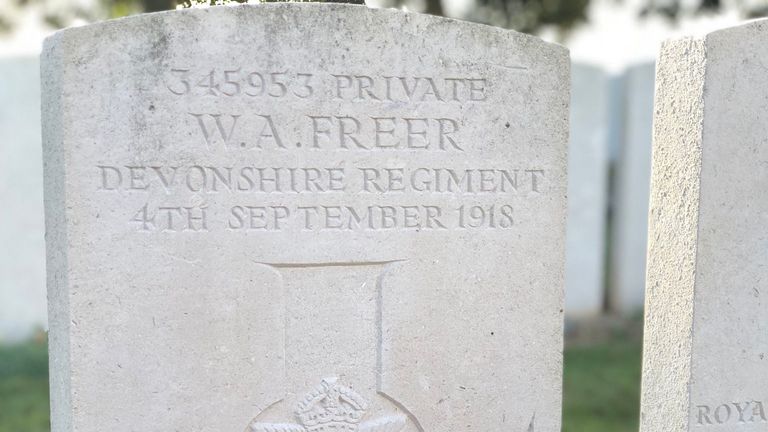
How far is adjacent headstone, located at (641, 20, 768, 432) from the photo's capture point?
8.84ft

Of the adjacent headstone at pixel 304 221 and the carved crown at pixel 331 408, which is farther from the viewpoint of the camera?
the carved crown at pixel 331 408

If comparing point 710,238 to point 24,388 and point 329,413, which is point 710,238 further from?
point 24,388

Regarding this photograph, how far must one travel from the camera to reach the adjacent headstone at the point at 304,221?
8.23 feet

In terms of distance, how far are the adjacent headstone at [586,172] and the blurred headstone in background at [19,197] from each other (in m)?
3.88

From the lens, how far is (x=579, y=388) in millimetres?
5422

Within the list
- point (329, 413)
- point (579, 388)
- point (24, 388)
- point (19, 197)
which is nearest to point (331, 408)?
point (329, 413)

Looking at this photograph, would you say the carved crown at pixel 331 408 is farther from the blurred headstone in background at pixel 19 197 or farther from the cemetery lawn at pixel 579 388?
the blurred headstone in background at pixel 19 197

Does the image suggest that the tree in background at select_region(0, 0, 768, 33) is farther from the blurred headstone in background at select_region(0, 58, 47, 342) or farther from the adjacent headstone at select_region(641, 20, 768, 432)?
the adjacent headstone at select_region(641, 20, 768, 432)

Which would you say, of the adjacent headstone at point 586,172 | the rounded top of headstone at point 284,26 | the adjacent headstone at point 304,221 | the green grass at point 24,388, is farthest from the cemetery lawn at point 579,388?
the rounded top of headstone at point 284,26

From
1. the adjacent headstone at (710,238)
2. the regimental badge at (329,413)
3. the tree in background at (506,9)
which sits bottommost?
the regimental badge at (329,413)

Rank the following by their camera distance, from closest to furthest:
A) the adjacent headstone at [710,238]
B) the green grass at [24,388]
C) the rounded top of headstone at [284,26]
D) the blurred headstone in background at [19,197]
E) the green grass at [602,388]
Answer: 1. the rounded top of headstone at [284,26]
2. the adjacent headstone at [710,238]
3. the green grass at [24,388]
4. the green grass at [602,388]
5. the blurred headstone in background at [19,197]

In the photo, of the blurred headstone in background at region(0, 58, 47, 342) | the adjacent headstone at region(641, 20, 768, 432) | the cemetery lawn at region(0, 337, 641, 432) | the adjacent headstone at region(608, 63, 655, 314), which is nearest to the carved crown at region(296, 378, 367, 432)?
the adjacent headstone at region(641, 20, 768, 432)

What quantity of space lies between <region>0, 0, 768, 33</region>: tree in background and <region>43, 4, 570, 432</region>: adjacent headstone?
4206mm

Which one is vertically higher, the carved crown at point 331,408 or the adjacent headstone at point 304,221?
the adjacent headstone at point 304,221
